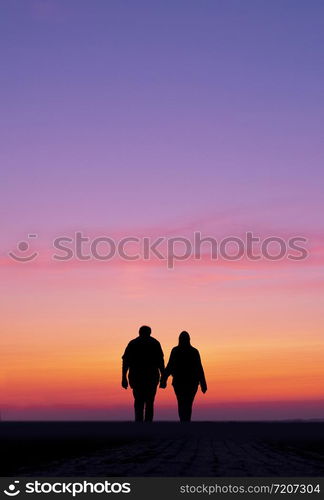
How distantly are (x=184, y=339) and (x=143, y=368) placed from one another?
1031 millimetres

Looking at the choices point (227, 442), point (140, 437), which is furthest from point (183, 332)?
point (227, 442)

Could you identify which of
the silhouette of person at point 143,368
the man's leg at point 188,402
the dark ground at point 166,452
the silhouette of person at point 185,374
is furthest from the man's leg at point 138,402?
the dark ground at point 166,452

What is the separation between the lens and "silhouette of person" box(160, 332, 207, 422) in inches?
931

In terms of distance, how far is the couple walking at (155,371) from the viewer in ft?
76.0

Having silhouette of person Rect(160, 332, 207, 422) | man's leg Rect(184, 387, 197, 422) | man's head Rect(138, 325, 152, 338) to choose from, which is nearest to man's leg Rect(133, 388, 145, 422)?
silhouette of person Rect(160, 332, 207, 422)

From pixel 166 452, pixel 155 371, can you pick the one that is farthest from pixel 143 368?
pixel 166 452

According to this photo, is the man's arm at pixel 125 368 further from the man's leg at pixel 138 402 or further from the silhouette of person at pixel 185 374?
the silhouette of person at pixel 185 374

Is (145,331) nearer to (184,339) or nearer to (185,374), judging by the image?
(184,339)

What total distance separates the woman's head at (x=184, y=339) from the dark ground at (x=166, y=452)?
237 centimetres

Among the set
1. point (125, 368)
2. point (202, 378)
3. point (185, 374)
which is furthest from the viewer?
point (202, 378)

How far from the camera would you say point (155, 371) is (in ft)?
77.2

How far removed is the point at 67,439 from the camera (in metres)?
18.0
